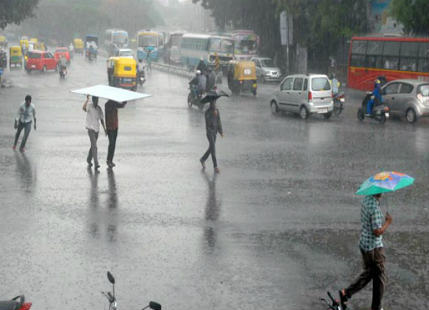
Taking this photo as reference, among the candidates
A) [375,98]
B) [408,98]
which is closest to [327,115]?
[375,98]

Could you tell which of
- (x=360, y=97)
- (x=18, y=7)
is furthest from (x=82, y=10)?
(x=360, y=97)

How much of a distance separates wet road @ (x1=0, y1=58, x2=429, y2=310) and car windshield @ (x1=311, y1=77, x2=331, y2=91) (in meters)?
4.59

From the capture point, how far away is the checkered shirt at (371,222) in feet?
24.0

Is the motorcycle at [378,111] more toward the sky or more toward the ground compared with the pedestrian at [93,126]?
more toward the ground

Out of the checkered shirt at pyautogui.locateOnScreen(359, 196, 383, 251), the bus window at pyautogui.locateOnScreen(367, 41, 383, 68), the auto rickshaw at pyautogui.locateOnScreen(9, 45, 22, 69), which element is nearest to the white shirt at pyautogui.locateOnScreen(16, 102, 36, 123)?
the checkered shirt at pyautogui.locateOnScreen(359, 196, 383, 251)

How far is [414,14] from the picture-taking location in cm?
3197

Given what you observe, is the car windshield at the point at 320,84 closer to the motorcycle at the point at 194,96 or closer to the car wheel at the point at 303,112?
the car wheel at the point at 303,112

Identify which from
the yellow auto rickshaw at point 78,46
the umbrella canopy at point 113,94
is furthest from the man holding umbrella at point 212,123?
the yellow auto rickshaw at point 78,46

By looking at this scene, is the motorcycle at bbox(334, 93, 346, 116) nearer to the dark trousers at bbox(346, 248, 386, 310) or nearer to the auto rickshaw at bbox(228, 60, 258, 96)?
the auto rickshaw at bbox(228, 60, 258, 96)

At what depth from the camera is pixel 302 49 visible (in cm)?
5178

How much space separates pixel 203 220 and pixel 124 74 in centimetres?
2771

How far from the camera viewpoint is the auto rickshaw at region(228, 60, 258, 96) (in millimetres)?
37531

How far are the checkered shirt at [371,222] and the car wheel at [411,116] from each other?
19.1m

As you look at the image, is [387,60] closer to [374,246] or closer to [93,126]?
[93,126]
